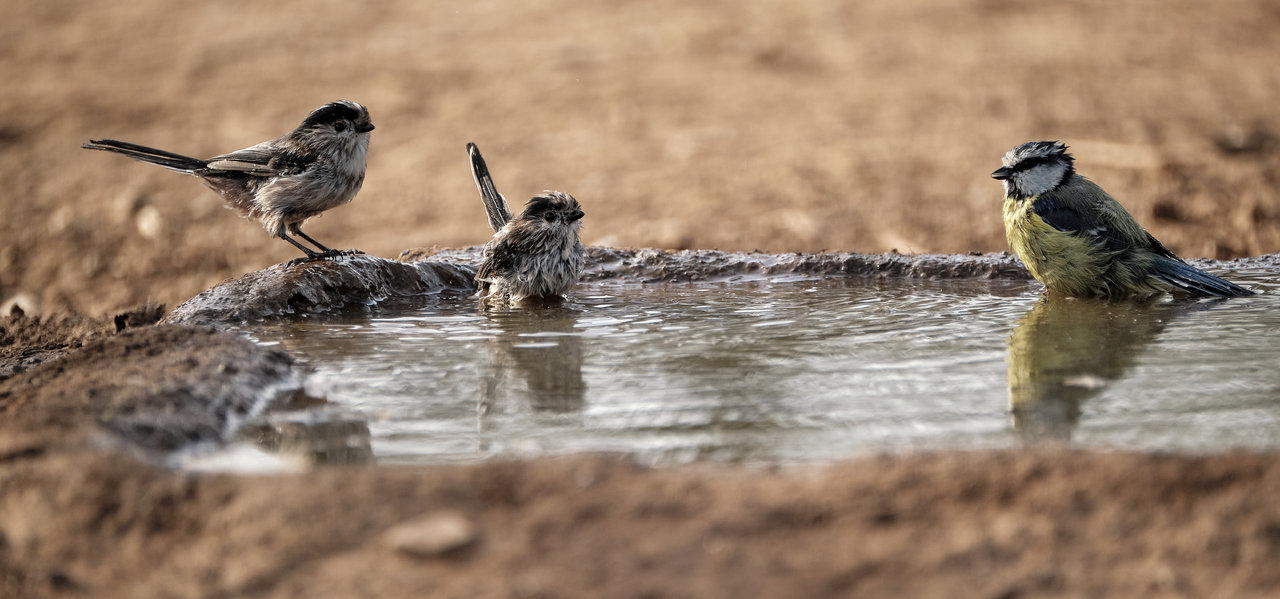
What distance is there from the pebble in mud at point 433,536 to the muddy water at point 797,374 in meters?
0.64

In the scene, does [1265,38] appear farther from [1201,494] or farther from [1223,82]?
[1201,494]

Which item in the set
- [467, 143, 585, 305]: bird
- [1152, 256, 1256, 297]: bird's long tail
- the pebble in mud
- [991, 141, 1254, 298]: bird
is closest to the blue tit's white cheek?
[991, 141, 1254, 298]: bird

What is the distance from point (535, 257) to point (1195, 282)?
134 inches

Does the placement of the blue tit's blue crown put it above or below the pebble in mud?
above

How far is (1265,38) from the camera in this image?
15188mm

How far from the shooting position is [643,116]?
1367 cm

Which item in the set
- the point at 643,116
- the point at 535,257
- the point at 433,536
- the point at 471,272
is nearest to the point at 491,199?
the point at 471,272

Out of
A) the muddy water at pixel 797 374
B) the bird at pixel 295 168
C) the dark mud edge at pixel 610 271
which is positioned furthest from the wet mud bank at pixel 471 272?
the bird at pixel 295 168

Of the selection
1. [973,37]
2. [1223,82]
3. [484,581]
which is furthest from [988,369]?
[973,37]

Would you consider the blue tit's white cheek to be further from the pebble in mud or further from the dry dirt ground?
the pebble in mud

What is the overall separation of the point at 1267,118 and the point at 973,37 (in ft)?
14.5

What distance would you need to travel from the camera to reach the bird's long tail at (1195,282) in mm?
5906

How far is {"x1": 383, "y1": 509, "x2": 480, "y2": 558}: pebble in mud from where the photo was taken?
2754 mm

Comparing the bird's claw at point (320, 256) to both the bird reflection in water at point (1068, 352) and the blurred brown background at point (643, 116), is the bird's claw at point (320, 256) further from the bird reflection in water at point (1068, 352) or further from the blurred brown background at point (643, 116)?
the blurred brown background at point (643, 116)
